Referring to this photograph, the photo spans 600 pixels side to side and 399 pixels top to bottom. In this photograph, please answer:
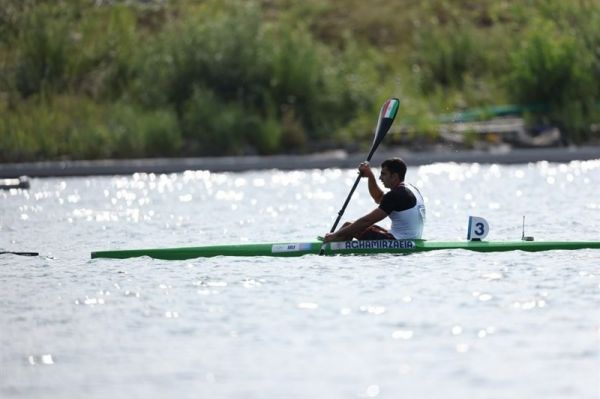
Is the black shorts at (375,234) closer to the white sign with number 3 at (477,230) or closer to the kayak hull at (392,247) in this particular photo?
the kayak hull at (392,247)

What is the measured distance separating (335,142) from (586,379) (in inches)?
1174

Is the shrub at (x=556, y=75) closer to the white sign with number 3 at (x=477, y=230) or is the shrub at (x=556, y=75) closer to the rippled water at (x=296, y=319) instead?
the rippled water at (x=296, y=319)

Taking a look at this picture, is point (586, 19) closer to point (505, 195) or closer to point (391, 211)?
point (505, 195)

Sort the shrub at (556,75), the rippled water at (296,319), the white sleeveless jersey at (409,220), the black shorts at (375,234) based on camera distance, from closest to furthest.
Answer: the rippled water at (296,319) → the white sleeveless jersey at (409,220) → the black shorts at (375,234) → the shrub at (556,75)

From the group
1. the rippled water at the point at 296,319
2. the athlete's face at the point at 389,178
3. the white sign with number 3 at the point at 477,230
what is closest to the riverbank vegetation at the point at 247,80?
the rippled water at the point at 296,319

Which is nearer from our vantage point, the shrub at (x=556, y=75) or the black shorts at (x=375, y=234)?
the black shorts at (x=375, y=234)

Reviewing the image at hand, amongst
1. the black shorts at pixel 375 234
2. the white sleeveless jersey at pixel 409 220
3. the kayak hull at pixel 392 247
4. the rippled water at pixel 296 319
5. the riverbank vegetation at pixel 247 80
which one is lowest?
the rippled water at pixel 296 319

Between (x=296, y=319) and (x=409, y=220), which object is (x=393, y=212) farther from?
(x=296, y=319)

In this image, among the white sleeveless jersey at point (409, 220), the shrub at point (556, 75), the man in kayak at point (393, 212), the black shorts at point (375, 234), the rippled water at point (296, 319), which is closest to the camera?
the rippled water at point (296, 319)

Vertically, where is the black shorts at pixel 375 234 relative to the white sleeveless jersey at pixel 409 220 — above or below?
below

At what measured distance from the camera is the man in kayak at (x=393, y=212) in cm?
1619

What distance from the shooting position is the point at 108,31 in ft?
152

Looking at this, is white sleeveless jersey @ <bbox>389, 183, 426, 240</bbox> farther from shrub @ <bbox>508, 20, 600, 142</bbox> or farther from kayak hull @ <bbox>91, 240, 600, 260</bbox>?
shrub @ <bbox>508, 20, 600, 142</bbox>

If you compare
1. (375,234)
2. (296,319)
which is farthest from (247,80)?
(296,319)
